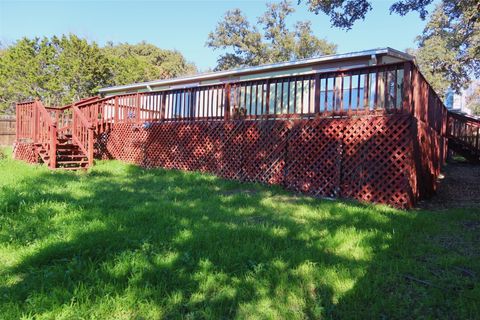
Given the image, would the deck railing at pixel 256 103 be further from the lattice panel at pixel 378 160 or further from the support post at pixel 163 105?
the lattice panel at pixel 378 160

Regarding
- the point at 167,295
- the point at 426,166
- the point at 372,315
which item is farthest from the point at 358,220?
the point at 426,166

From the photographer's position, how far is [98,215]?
14.3 feet

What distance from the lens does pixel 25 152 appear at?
1077 cm

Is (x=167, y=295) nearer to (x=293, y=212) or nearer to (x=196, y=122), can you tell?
(x=293, y=212)

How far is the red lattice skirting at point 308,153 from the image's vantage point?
6.07m

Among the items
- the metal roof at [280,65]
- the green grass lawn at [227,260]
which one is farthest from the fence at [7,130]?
the green grass lawn at [227,260]

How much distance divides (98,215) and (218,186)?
3222 millimetres

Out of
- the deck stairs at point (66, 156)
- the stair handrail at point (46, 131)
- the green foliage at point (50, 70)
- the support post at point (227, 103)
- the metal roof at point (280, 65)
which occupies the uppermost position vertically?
the green foliage at point (50, 70)

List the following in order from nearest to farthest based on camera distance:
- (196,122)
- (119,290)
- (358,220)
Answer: (119,290)
(358,220)
(196,122)

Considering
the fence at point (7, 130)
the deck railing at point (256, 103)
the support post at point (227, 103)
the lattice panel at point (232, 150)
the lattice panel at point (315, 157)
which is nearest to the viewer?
the deck railing at point (256, 103)

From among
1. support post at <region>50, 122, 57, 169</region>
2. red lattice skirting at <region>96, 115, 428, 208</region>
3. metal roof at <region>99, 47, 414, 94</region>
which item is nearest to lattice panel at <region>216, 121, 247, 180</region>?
red lattice skirting at <region>96, 115, 428, 208</region>

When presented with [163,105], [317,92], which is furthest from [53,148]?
[317,92]

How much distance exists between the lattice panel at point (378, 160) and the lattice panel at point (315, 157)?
18 centimetres

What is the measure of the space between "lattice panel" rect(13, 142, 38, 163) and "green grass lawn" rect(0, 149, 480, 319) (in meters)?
5.40
